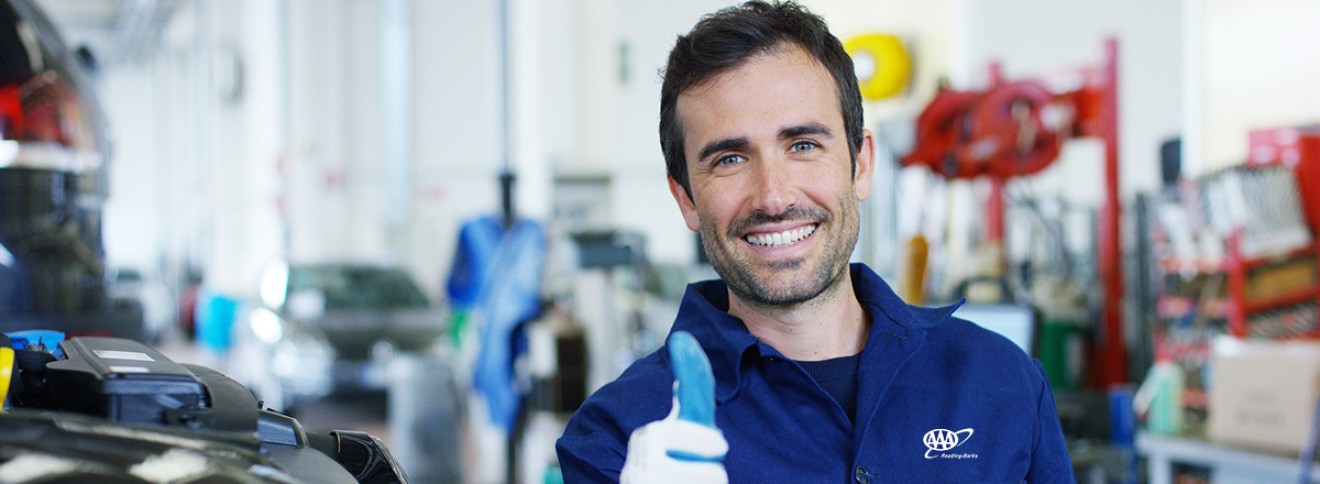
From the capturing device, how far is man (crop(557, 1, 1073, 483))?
1.38 m

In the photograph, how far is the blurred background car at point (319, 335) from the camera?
8.05m

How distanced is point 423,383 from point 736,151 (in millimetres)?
4423

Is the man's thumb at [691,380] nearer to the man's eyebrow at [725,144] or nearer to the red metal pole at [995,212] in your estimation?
the man's eyebrow at [725,144]

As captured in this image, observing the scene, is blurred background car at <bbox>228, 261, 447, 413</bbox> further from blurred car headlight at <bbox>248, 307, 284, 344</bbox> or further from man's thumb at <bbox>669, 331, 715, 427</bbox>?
man's thumb at <bbox>669, 331, 715, 427</bbox>

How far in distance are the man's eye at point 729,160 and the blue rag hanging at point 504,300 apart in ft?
14.4

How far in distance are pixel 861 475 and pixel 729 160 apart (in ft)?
1.34

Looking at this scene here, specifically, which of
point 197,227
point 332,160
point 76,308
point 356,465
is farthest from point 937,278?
point 197,227

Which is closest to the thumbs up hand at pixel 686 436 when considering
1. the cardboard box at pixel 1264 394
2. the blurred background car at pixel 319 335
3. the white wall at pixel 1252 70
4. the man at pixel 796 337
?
the man at pixel 796 337

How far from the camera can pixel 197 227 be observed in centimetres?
1836

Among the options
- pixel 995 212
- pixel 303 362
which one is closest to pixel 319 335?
pixel 303 362

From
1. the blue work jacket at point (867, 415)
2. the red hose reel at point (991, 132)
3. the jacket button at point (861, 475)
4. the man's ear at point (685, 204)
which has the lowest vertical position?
the jacket button at point (861, 475)

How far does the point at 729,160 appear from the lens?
1.45 meters

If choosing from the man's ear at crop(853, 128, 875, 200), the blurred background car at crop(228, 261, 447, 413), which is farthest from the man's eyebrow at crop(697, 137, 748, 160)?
the blurred background car at crop(228, 261, 447, 413)

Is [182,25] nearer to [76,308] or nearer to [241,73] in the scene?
[241,73]
